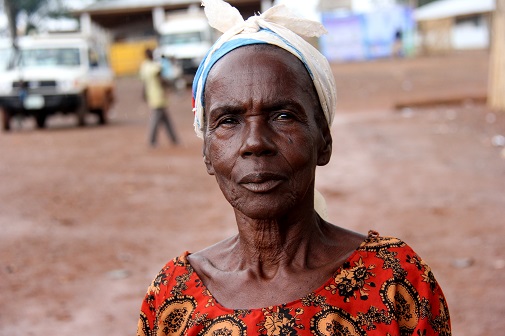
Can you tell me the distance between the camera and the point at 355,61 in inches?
1601

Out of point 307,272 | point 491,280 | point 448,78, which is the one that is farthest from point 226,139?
point 448,78

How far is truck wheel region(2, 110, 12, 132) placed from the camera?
18.1 m

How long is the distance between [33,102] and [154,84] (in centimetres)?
535

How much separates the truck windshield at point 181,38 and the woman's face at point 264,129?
28.1m

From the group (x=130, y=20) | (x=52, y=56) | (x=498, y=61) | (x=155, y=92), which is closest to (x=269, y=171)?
(x=155, y=92)

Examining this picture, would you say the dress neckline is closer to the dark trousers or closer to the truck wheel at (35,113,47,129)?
the dark trousers

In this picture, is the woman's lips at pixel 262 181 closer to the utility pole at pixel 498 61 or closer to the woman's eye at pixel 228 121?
the woman's eye at pixel 228 121

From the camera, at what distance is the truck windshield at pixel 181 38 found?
29469 millimetres

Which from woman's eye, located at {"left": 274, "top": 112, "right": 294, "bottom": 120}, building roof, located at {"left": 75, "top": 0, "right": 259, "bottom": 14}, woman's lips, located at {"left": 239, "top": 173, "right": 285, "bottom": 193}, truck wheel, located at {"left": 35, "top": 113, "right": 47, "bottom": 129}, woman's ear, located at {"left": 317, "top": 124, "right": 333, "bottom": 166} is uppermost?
building roof, located at {"left": 75, "top": 0, "right": 259, "bottom": 14}

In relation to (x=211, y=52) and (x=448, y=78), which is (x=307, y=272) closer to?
(x=211, y=52)

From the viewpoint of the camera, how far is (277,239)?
1.92 meters

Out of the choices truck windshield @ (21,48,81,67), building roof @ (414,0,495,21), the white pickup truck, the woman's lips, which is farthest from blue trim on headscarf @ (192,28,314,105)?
building roof @ (414,0,495,21)

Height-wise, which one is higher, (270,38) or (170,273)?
(270,38)

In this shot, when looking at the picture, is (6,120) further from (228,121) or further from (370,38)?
(370,38)
